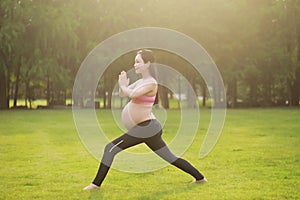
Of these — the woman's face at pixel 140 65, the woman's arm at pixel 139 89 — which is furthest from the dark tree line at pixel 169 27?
the woman's arm at pixel 139 89

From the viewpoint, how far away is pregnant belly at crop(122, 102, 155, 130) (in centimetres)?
766

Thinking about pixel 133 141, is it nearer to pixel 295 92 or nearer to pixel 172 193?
pixel 172 193

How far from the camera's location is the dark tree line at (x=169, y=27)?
37969 millimetres

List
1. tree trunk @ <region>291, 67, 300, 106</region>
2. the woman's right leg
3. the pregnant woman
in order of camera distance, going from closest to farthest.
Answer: the pregnant woman < the woman's right leg < tree trunk @ <region>291, 67, 300, 106</region>

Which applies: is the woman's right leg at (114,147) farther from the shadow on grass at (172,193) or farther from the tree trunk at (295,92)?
the tree trunk at (295,92)

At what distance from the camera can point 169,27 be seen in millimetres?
42156

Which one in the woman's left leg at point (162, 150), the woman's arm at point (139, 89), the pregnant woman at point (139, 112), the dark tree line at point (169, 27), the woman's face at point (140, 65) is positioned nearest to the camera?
the woman's arm at point (139, 89)

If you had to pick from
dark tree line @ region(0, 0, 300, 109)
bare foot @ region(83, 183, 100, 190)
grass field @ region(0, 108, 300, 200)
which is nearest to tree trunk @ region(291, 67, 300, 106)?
dark tree line @ region(0, 0, 300, 109)

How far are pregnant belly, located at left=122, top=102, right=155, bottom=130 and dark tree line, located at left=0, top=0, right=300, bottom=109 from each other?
3026 cm

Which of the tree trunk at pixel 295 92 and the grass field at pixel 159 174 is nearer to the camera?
the grass field at pixel 159 174

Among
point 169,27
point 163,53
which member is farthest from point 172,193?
point 169,27

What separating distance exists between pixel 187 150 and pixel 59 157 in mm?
3392

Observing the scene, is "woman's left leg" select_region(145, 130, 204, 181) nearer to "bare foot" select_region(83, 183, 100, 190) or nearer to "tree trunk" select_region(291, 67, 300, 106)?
"bare foot" select_region(83, 183, 100, 190)

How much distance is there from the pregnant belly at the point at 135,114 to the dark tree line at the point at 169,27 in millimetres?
30261
